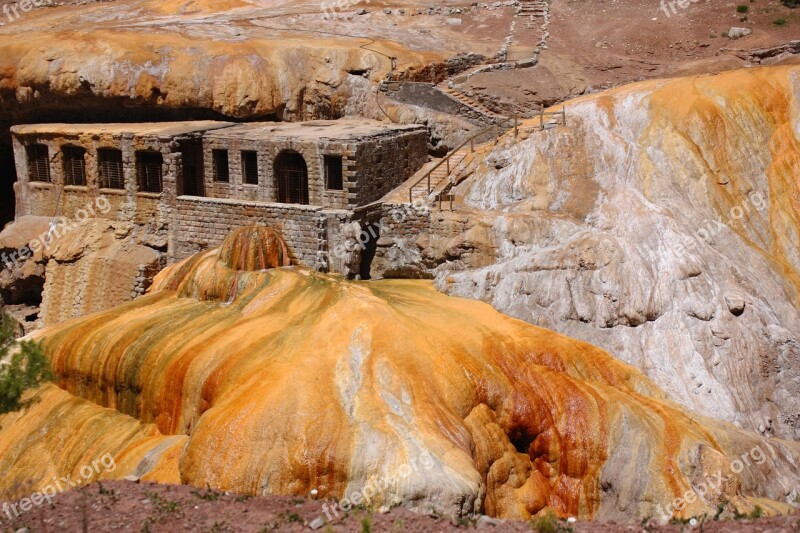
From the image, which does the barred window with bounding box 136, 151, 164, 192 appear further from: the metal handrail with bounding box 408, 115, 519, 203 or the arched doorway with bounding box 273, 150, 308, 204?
the metal handrail with bounding box 408, 115, 519, 203

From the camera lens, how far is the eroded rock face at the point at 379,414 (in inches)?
765

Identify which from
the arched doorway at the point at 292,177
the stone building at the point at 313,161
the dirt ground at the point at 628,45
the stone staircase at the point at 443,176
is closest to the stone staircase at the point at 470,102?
the dirt ground at the point at 628,45

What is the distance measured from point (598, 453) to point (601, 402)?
1.19 m

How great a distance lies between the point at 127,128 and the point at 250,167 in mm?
4941

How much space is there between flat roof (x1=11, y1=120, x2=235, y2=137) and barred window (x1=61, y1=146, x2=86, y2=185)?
2.05 feet

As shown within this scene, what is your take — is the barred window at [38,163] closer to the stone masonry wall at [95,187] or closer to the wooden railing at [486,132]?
the stone masonry wall at [95,187]

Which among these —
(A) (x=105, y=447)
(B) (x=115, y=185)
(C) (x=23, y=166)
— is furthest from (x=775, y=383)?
(C) (x=23, y=166)

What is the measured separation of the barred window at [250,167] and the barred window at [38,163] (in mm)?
7742

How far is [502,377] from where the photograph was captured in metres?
22.1

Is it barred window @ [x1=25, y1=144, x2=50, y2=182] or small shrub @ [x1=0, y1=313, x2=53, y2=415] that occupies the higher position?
barred window @ [x1=25, y1=144, x2=50, y2=182]

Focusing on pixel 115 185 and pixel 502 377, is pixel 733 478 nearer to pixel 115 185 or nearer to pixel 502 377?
pixel 502 377

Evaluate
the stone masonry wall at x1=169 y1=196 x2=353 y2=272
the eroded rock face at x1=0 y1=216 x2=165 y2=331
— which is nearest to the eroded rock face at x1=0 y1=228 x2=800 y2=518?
the stone masonry wall at x1=169 y1=196 x2=353 y2=272

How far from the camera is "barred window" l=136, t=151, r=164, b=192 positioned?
105 feet

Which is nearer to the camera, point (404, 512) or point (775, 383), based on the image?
point (404, 512)
